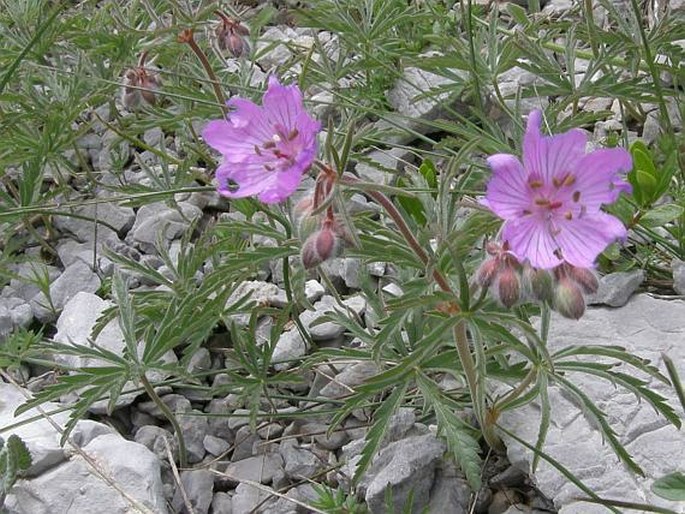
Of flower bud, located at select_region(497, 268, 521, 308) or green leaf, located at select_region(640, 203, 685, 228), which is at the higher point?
flower bud, located at select_region(497, 268, 521, 308)

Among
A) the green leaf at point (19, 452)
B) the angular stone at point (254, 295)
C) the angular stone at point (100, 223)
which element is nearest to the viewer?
the green leaf at point (19, 452)

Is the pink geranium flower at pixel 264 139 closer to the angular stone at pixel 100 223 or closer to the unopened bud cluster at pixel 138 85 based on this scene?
the unopened bud cluster at pixel 138 85

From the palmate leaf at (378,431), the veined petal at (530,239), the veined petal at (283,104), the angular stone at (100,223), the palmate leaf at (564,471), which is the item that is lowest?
the angular stone at (100,223)

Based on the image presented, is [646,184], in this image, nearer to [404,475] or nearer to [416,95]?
[404,475]

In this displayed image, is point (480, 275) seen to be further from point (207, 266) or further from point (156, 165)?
point (156, 165)

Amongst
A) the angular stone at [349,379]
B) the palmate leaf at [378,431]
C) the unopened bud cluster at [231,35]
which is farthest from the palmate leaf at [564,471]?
the unopened bud cluster at [231,35]

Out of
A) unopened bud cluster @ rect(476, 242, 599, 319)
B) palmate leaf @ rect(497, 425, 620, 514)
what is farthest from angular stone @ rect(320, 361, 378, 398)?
→ unopened bud cluster @ rect(476, 242, 599, 319)

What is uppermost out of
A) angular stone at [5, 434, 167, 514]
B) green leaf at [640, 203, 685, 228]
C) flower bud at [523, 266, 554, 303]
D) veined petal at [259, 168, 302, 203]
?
veined petal at [259, 168, 302, 203]

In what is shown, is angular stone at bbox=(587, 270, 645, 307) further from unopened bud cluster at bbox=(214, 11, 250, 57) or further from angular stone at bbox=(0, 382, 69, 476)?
angular stone at bbox=(0, 382, 69, 476)
